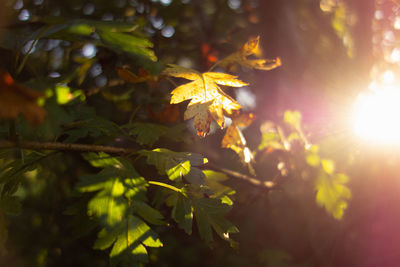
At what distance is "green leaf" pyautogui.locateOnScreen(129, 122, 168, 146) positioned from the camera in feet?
3.96

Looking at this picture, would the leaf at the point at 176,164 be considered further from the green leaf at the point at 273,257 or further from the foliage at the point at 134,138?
the green leaf at the point at 273,257

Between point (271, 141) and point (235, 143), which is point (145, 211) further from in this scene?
point (271, 141)

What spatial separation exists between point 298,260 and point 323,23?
95.9 inches

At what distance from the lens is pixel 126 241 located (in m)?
0.92

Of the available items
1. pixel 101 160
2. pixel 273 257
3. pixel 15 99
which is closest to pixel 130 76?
pixel 101 160

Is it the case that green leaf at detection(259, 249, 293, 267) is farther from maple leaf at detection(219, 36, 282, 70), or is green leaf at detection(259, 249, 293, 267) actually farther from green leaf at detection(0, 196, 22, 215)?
green leaf at detection(0, 196, 22, 215)

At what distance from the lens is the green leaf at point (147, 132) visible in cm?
121

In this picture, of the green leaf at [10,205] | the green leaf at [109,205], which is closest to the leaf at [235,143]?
the green leaf at [109,205]

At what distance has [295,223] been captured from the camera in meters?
3.05

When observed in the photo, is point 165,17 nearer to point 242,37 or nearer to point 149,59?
point 242,37

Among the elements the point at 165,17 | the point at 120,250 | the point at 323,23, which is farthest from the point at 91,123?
the point at 323,23

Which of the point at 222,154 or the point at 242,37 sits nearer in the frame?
the point at 222,154

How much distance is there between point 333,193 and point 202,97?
38.6 inches

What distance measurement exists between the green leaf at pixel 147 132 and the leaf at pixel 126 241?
0.36 m
